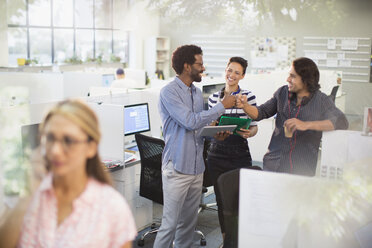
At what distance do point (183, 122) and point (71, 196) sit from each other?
4.66ft

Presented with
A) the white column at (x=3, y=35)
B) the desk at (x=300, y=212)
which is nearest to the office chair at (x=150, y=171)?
the desk at (x=300, y=212)

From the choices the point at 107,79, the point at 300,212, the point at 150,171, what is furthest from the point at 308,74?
the point at 107,79

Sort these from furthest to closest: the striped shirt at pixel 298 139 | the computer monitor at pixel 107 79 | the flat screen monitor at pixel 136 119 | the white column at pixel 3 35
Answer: the white column at pixel 3 35
the computer monitor at pixel 107 79
the flat screen monitor at pixel 136 119
the striped shirt at pixel 298 139

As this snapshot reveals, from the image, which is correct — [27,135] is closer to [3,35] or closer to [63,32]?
[3,35]

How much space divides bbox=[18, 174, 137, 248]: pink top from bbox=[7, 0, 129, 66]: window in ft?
29.9

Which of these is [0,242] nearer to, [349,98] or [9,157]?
[9,157]

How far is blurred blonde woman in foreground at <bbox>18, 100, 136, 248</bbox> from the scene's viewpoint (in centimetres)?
117

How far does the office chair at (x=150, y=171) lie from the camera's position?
3491 millimetres

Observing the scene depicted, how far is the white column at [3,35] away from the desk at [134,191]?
6.35m

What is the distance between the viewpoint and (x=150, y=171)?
3576 millimetres

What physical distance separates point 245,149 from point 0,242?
2152 mm

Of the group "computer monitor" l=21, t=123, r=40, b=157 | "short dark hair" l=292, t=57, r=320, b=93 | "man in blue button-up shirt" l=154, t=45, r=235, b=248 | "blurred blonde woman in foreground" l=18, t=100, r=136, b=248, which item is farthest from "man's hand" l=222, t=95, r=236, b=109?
"blurred blonde woman in foreground" l=18, t=100, r=136, b=248

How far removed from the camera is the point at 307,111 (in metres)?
2.55

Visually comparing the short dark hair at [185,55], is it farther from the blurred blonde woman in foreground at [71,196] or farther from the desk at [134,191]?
the blurred blonde woman in foreground at [71,196]
